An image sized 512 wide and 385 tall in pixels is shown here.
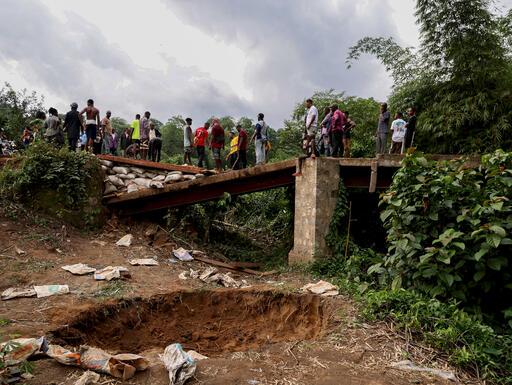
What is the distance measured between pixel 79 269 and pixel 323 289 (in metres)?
4.32

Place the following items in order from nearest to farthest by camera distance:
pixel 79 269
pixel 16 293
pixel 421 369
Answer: pixel 421 369 < pixel 16 293 < pixel 79 269

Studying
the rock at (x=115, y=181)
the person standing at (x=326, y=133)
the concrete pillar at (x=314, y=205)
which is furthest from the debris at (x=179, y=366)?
the rock at (x=115, y=181)

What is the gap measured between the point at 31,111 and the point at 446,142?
18.3 metres

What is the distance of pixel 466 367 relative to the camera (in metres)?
3.86

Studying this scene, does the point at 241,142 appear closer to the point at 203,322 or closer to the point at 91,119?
the point at 91,119

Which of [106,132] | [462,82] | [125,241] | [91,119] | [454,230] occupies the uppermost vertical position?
[462,82]

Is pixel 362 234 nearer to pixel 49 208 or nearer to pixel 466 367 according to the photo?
pixel 466 367

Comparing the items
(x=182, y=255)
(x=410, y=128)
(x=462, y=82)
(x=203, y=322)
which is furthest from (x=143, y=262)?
(x=462, y=82)

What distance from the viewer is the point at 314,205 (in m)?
8.16

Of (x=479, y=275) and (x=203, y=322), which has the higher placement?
(x=479, y=275)

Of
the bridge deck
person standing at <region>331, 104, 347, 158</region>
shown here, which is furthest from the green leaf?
person standing at <region>331, 104, 347, 158</region>

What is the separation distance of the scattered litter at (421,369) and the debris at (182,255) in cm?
571

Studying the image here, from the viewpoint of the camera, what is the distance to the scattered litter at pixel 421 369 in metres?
3.64

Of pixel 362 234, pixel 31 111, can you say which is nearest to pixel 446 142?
pixel 362 234
